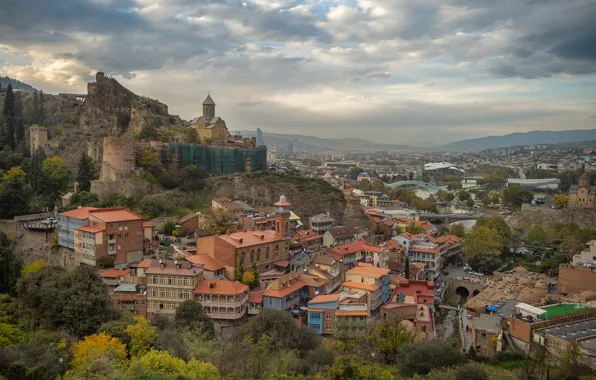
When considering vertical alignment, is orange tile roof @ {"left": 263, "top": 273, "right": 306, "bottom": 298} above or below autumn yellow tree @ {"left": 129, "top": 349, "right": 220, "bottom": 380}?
below

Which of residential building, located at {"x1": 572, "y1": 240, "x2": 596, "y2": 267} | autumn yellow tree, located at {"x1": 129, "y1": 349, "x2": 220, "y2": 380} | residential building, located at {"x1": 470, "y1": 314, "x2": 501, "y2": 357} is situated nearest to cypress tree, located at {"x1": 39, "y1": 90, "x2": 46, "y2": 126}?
autumn yellow tree, located at {"x1": 129, "y1": 349, "x2": 220, "y2": 380}

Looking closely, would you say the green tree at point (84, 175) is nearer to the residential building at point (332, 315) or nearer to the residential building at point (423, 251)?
the residential building at point (332, 315)

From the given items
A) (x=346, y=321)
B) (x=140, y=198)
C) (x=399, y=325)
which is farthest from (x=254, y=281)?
(x=140, y=198)

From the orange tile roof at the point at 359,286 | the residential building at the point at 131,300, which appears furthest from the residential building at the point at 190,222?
the orange tile roof at the point at 359,286

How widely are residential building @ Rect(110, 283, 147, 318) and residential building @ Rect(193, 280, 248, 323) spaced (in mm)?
2818

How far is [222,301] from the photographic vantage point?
988 inches

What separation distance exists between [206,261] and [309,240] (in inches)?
433

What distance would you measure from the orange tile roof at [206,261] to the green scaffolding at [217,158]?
19.3 m

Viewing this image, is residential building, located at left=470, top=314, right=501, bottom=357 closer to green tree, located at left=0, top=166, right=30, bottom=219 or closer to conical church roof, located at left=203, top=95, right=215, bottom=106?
green tree, located at left=0, top=166, right=30, bottom=219

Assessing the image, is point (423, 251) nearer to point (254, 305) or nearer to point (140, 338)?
point (254, 305)

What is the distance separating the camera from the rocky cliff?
46.5m

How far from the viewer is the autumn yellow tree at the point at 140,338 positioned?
61.2 ft

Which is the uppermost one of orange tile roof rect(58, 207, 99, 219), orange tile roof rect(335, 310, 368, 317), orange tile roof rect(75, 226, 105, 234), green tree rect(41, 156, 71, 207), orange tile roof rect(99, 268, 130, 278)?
green tree rect(41, 156, 71, 207)

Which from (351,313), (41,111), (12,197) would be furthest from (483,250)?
(41,111)
